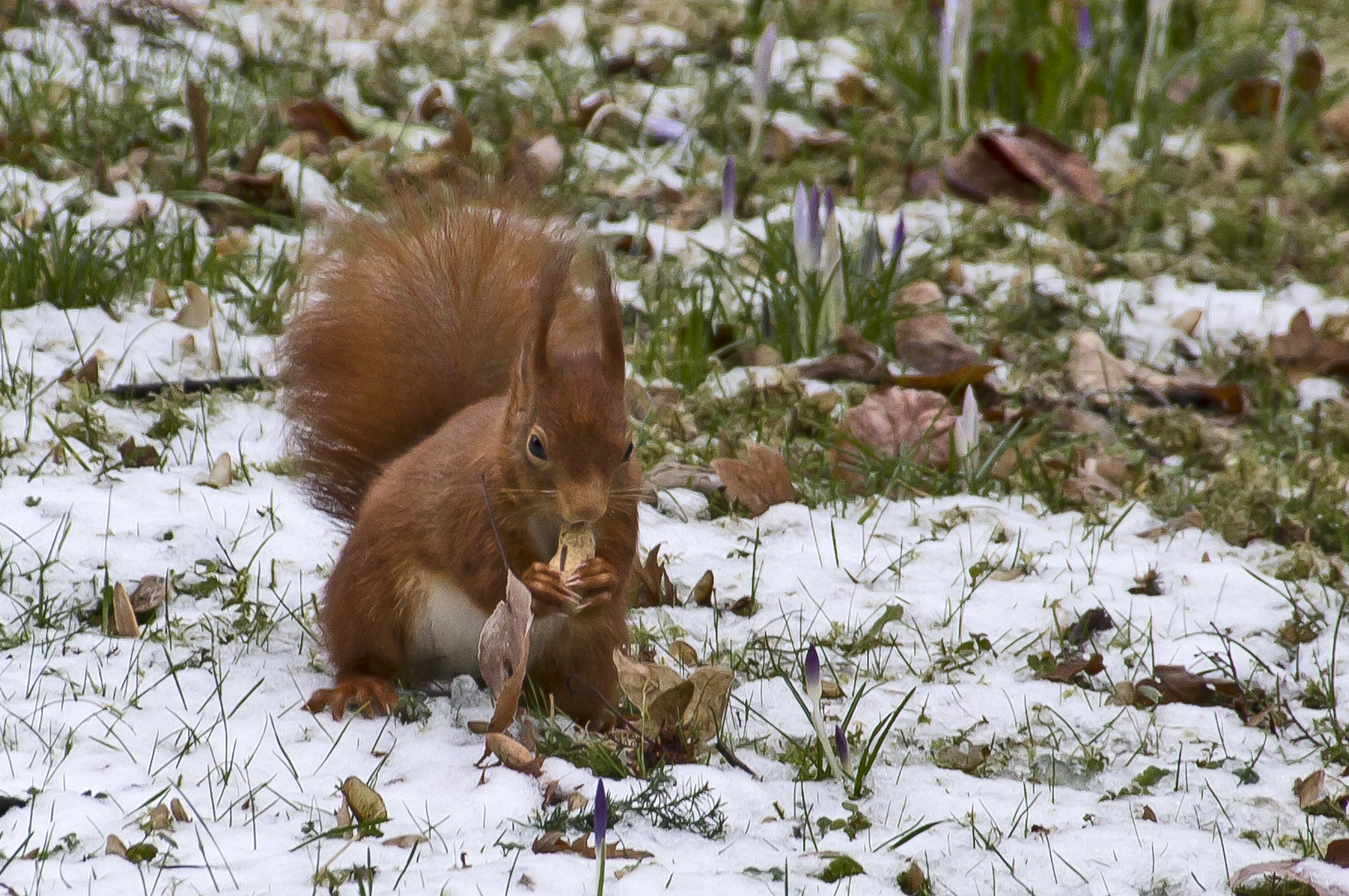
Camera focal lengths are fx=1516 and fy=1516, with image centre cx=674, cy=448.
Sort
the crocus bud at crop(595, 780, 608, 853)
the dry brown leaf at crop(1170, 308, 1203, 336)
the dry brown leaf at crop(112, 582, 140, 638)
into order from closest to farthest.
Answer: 1. the crocus bud at crop(595, 780, 608, 853)
2. the dry brown leaf at crop(112, 582, 140, 638)
3. the dry brown leaf at crop(1170, 308, 1203, 336)

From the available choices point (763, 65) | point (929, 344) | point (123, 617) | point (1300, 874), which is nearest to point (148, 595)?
point (123, 617)

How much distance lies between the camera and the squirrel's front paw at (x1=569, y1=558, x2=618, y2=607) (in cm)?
197

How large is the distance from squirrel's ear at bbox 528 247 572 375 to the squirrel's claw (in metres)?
0.57

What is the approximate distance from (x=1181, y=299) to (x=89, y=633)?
3106 millimetres

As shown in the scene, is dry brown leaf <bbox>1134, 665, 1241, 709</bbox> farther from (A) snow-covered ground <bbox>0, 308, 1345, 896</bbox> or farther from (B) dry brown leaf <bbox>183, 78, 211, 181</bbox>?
(B) dry brown leaf <bbox>183, 78, 211, 181</bbox>

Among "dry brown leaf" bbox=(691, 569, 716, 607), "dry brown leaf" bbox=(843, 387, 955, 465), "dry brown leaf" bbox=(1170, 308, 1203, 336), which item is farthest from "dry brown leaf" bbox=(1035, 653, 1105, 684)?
"dry brown leaf" bbox=(1170, 308, 1203, 336)

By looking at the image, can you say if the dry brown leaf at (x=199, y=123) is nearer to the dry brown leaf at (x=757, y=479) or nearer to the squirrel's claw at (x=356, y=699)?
the dry brown leaf at (x=757, y=479)

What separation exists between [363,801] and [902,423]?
5.75 feet

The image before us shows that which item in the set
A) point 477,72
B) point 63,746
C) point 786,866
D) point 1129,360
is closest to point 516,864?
point 786,866

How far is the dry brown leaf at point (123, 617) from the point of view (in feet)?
7.60

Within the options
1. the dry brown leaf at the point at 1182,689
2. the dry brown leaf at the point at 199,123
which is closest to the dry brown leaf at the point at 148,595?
the dry brown leaf at the point at 1182,689

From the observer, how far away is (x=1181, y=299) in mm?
4262

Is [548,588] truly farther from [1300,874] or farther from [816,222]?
[816,222]

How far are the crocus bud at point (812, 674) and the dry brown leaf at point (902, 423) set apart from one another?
1347 millimetres
